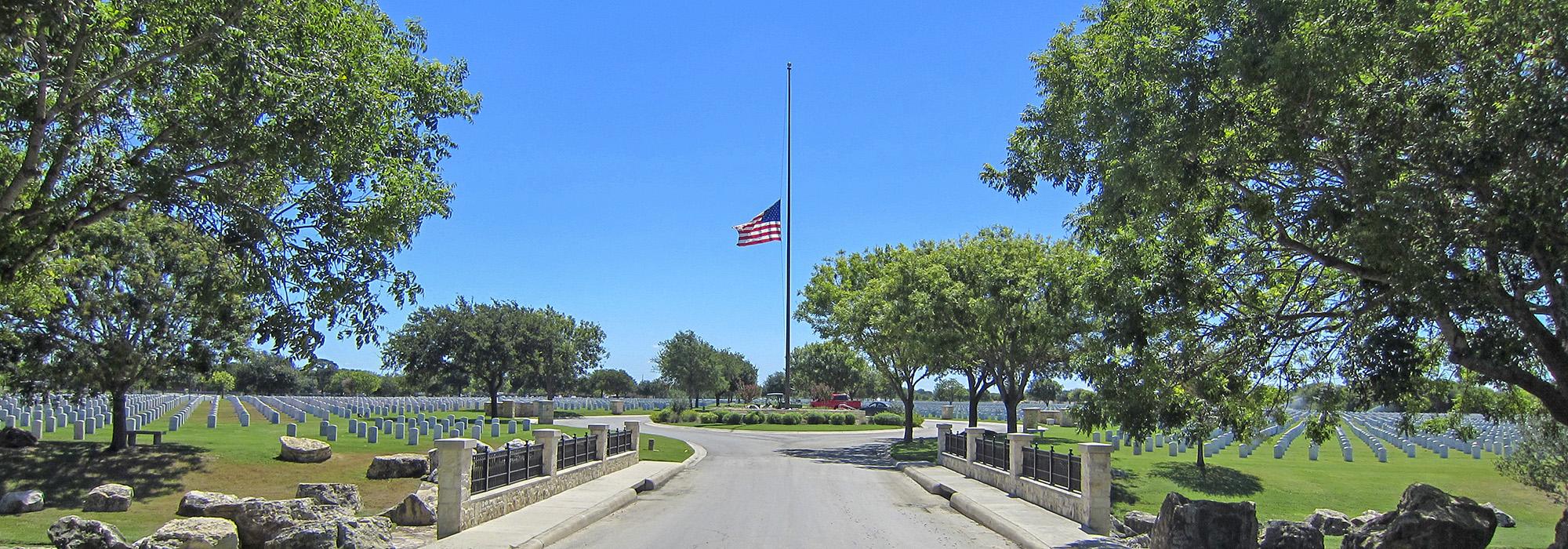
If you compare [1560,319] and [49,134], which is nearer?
[1560,319]

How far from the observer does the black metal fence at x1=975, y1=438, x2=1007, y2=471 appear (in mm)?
20422

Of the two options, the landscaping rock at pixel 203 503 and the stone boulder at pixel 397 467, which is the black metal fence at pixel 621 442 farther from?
the landscaping rock at pixel 203 503

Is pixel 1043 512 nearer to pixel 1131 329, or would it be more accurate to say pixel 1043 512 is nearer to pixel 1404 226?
pixel 1131 329

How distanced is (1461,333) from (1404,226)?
2.51 m

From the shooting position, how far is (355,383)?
117 metres

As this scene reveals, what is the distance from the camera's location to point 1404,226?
27.3 feet

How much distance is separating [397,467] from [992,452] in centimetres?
1444

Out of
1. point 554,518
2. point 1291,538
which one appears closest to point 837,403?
point 554,518

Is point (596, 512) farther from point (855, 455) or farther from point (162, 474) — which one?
point (855, 455)

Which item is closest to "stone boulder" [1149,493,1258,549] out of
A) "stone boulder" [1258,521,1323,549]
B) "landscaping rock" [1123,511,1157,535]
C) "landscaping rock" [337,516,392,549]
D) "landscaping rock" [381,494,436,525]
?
"stone boulder" [1258,521,1323,549]

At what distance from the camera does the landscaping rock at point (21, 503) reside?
56.6 ft

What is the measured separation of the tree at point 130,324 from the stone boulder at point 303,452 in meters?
3.29

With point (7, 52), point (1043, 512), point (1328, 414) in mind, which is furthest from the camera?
point (1043, 512)

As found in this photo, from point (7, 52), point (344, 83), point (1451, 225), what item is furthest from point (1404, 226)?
point (7, 52)
